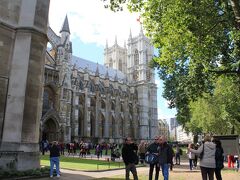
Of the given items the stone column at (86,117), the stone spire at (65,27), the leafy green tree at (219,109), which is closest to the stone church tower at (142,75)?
the stone column at (86,117)

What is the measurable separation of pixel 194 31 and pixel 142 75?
73.3 m

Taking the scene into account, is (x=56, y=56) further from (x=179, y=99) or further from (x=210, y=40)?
(x=210, y=40)

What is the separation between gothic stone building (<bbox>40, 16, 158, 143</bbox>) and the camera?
156 feet

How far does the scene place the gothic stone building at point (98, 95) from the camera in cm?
4766

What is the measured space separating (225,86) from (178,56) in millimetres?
18153

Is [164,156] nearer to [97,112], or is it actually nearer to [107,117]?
[97,112]

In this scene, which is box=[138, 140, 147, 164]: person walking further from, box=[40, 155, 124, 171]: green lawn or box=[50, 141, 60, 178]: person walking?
box=[50, 141, 60, 178]: person walking

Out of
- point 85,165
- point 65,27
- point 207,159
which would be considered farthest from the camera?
point 65,27

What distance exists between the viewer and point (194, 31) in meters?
16.3

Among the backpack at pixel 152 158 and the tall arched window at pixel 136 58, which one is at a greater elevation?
the tall arched window at pixel 136 58

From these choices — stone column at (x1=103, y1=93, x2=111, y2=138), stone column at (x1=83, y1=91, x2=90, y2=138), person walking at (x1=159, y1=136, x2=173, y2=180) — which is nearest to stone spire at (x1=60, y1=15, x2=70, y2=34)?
stone column at (x1=83, y1=91, x2=90, y2=138)

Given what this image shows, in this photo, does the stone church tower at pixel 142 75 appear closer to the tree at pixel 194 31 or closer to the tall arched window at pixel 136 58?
the tall arched window at pixel 136 58

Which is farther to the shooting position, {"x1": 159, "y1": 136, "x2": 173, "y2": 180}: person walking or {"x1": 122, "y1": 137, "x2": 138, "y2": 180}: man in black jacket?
{"x1": 122, "y1": 137, "x2": 138, "y2": 180}: man in black jacket

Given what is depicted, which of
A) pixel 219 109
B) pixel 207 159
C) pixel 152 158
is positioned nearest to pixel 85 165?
pixel 152 158
